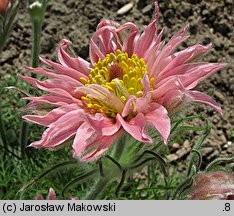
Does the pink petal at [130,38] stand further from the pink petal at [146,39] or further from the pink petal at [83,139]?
the pink petal at [83,139]

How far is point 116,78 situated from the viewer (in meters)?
1.75

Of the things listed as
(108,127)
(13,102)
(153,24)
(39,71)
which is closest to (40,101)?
(39,71)

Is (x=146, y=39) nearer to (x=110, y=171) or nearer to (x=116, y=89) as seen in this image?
(x=116, y=89)

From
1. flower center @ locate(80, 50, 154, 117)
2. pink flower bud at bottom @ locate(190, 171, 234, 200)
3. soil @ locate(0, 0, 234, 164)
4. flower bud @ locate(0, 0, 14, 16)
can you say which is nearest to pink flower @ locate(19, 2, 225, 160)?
flower center @ locate(80, 50, 154, 117)

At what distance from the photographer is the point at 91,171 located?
1.78 m

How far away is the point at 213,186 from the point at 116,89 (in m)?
0.40

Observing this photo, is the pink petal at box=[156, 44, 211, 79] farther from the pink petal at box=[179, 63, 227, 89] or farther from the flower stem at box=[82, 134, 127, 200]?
the flower stem at box=[82, 134, 127, 200]

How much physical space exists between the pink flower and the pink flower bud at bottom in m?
0.22

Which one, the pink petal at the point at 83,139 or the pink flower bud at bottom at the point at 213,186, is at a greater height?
the pink petal at the point at 83,139

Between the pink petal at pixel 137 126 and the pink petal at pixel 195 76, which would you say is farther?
the pink petal at pixel 195 76

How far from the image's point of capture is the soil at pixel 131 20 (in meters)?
3.19

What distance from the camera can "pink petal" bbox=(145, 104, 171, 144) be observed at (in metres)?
1.54

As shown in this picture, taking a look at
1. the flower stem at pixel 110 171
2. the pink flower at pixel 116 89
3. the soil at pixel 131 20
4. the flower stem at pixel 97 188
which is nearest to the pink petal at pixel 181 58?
the pink flower at pixel 116 89

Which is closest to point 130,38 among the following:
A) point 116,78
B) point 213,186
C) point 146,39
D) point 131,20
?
point 146,39
